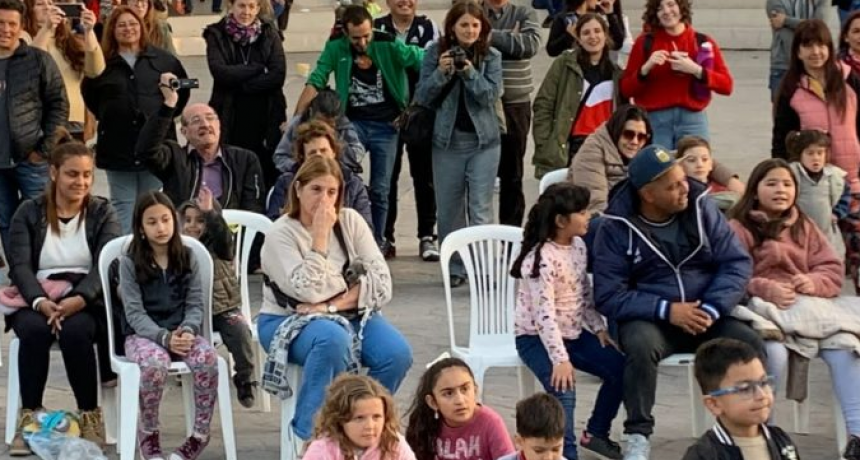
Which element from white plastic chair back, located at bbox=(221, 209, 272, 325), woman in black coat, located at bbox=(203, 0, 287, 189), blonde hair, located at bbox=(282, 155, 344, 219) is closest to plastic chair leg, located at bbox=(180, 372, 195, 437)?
white plastic chair back, located at bbox=(221, 209, 272, 325)

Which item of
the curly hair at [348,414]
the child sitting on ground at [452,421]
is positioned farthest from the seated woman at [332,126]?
the curly hair at [348,414]

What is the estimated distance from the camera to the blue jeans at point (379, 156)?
986 cm

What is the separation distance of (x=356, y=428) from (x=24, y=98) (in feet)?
14.0

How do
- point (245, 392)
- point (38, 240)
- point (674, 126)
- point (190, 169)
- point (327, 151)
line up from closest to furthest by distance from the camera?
point (38, 240)
point (245, 392)
point (327, 151)
point (190, 169)
point (674, 126)

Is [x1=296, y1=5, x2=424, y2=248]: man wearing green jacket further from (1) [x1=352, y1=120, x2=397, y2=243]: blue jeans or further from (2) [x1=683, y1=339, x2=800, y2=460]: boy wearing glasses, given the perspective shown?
(2) [x1=683, y1=339, x2=800, y2=460]: boy wearing glasses

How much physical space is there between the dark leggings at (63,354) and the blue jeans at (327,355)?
71cm

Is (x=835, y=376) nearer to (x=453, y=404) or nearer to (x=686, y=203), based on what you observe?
(x=686, y=203)

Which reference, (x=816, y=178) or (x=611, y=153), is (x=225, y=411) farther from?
(x=816, y=178)

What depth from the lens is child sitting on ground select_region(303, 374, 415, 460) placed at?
580 cm

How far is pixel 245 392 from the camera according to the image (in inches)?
298

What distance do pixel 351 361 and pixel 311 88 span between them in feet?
10.2

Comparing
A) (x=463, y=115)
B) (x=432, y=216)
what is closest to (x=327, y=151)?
(x=463, y=115)

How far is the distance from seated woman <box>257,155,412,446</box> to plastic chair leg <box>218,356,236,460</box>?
196 mm

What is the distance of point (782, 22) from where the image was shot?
1122cm
